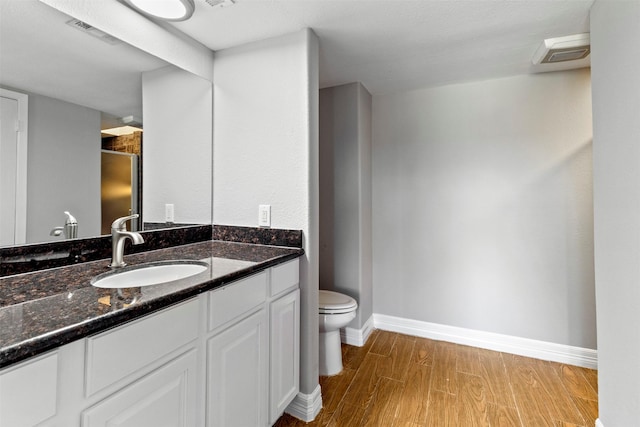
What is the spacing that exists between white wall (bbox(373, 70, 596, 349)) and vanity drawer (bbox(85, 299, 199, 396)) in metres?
2.08

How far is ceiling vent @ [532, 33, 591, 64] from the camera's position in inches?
70.7

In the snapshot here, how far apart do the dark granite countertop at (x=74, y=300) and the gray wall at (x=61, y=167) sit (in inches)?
8.3

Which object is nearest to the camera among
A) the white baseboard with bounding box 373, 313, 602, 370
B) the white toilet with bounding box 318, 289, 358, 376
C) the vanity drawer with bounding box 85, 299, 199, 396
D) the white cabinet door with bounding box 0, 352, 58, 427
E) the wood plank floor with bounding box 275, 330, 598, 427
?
the white cabinet door with bounding box 0, 352, 58, 427

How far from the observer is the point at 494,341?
7.98ft

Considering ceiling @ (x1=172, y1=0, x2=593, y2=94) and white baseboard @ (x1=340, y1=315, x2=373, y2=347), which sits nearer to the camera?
ceiling @ (x1=172, y1=0, x2=593, y2=94)

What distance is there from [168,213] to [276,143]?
78 centimetres

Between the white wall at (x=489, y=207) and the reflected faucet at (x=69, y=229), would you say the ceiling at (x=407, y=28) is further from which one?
the reflected faucet at (x=69, y=229)

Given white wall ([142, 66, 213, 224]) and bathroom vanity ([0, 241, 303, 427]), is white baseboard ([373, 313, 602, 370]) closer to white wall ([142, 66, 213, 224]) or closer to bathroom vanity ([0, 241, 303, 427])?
bathroom vanity ([0, 241, 303, 427])

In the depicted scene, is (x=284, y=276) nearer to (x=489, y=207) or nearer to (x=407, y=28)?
(x=407, y=28)

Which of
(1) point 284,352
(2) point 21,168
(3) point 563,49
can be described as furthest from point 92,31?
(3) point 563,49

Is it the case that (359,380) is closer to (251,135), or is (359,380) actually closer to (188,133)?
(251,135)

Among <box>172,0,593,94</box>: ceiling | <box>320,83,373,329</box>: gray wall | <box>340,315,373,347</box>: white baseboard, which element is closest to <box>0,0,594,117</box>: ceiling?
<box>172,0,593,94</box>: ceiling

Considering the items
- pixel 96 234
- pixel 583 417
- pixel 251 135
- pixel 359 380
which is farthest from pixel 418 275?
pixel 96 234

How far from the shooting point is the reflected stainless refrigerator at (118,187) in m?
1.48
